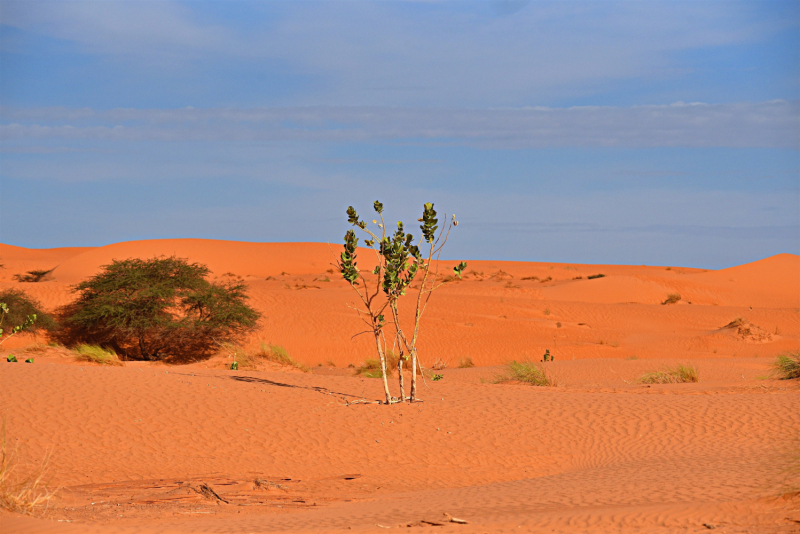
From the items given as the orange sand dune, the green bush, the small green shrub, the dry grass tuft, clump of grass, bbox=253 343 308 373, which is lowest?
the orange sand dune

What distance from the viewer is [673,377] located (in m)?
17.1

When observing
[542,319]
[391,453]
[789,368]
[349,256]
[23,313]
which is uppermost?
[349,256]

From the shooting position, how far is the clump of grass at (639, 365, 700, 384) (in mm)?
17078

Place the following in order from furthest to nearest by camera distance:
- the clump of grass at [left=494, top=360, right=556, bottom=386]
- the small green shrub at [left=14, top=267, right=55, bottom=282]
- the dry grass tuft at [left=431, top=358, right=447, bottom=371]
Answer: the small green shrub at [left=14, top=267, right=55, bottom=282], the dry grass tuft at [left=431, top=358, right=447, bottom=371], the clump of grass at [left=494, top=360, right=556, bottom=386]

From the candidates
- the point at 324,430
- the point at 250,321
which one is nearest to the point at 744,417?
the point at 324,430

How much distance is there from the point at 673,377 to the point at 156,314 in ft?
47.2

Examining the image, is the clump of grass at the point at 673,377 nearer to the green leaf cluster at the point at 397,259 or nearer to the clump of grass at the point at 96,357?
the green leaf cluster at the point at 397,259

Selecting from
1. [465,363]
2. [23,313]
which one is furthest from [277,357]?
[23,313]

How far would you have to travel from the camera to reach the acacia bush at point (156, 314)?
21094 mm

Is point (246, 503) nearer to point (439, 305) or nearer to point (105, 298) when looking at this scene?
point (105, 298)

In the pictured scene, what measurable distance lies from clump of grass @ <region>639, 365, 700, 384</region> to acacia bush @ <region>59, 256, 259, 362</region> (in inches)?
471

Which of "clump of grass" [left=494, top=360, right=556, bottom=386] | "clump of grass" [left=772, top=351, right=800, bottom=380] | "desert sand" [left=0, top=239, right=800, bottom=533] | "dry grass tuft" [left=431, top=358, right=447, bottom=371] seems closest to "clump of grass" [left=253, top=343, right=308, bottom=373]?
"desert sand" [left=0, top=239, right=800, bottom=533]

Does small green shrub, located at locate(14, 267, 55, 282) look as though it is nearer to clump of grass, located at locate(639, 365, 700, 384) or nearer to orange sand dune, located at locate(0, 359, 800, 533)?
orange sand dune, located at locate(0, 359, 800, 533)

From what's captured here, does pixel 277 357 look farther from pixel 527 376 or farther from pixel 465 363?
pixel 527 376
